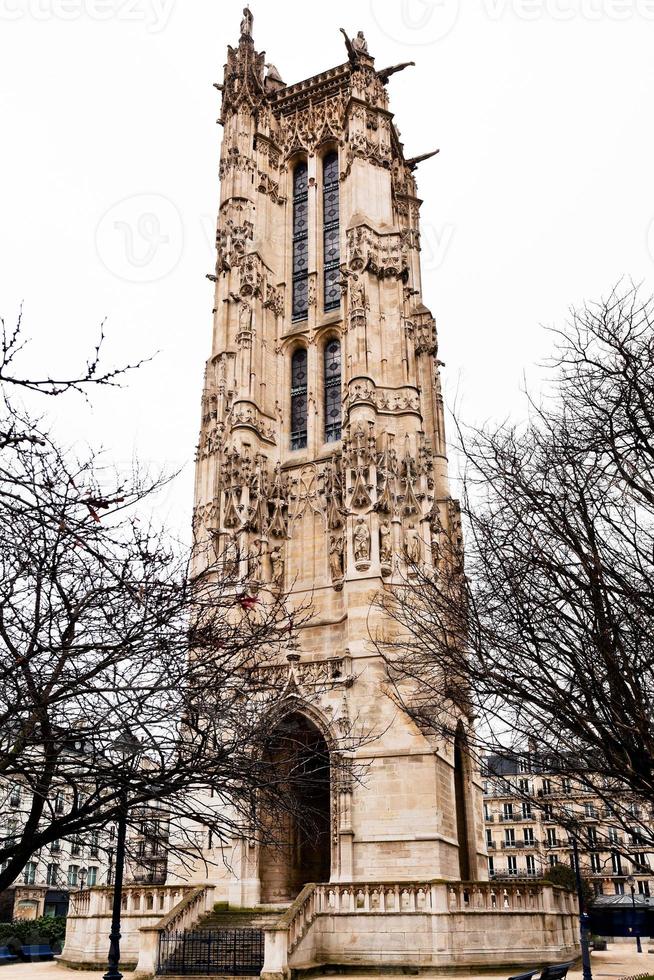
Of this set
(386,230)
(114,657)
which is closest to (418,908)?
(114,657)

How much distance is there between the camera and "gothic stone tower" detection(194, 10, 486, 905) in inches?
778

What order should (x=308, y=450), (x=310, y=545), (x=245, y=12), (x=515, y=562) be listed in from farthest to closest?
(x=245, y=12) < (x=308, y=450) < (x=310, y=545) < (x=515, y=562)

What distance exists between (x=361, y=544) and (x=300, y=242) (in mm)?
13709

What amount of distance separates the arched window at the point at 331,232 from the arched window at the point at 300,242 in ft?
2.34

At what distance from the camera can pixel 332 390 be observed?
1096 inches

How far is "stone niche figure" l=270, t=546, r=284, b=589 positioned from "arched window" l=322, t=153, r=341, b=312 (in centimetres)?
913

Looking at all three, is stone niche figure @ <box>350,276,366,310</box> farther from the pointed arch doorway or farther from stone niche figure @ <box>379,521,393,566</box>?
the pointed arch doorway

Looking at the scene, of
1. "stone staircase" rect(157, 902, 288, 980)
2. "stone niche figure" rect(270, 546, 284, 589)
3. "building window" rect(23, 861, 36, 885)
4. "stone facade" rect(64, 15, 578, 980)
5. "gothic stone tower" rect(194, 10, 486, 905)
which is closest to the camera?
"stone staircase" rect(157, 902, 288, 980)

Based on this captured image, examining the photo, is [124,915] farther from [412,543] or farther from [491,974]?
[412,543]

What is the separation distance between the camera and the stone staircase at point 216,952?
15344mm

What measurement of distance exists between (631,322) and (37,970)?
1942 centimetres

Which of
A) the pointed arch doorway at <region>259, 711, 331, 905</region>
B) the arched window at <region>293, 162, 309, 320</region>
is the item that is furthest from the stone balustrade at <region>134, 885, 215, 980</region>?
the arched window at <region>293, 162, 309, 320</region>

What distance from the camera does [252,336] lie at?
27.5 metres

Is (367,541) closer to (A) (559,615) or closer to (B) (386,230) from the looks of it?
(B) (386,230)
